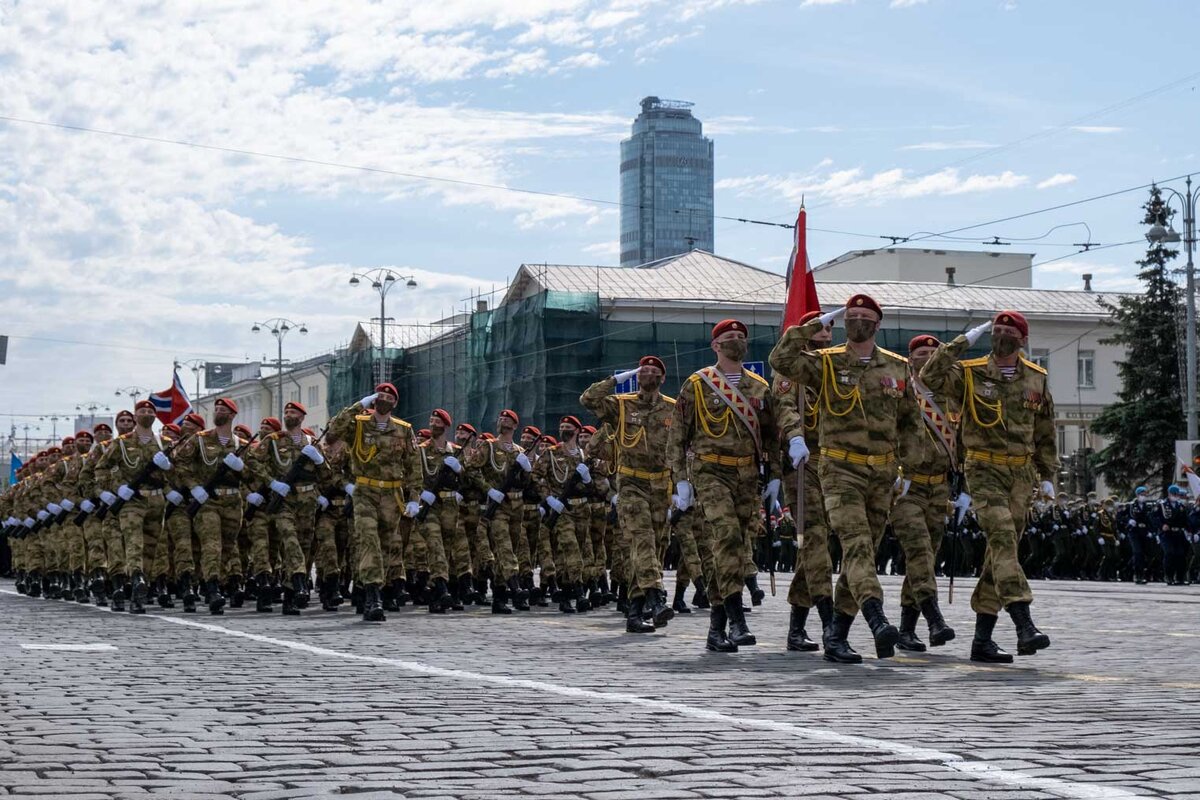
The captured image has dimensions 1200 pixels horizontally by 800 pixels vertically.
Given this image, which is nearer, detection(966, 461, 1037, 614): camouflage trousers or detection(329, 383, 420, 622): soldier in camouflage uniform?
detection(966, 461, 1037, 614): camouflage trousers

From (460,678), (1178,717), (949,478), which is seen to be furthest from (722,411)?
(1178,717)

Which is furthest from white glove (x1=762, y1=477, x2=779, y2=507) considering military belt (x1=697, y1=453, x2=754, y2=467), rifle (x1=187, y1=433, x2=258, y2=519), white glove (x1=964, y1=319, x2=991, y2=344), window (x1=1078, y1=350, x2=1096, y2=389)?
window (x1=1078, y1=350, x2=1096, y2=389)

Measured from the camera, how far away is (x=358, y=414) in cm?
1571

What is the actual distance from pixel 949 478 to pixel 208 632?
18.1ft

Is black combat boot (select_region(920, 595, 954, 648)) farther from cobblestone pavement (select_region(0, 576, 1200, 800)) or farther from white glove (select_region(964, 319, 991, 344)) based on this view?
white glove (select_region(964, 319, 991, 344))

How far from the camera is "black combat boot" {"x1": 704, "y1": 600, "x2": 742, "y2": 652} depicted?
1140 centimetres

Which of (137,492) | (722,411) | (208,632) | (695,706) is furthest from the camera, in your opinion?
(137,492)

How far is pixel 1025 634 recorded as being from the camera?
34.2ft

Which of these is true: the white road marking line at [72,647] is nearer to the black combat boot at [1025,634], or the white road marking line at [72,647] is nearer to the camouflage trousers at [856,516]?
the camouflage trousers at [856,516]

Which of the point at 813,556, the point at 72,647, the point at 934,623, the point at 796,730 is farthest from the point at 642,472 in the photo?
the point at 796,730

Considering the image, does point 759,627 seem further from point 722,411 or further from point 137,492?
point 137,492

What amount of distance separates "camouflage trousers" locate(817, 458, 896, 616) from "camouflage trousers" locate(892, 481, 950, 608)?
2.05 feet

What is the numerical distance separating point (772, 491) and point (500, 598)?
595 centimetres

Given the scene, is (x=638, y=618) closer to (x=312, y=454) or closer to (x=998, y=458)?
(x=998, y=458)
